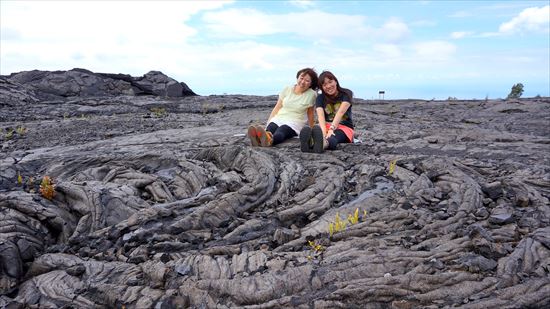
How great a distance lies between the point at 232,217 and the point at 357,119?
44.3 feet

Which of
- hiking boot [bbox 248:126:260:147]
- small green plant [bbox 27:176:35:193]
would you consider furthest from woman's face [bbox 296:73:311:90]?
small green plant [bbox 27:176:35:193]

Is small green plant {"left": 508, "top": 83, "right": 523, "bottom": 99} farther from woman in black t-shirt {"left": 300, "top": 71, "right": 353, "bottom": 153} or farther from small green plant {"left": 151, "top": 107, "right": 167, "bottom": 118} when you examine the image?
woman in black t-shirt {"left": 300, "top": 71, "right": 353, "bottom": 153}

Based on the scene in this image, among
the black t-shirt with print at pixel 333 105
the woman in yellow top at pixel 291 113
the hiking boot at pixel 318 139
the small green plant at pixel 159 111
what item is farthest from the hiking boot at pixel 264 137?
the small green plant at pixel 159 111

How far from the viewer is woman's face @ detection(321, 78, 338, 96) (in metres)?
11.5

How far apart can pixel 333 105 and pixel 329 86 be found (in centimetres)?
71

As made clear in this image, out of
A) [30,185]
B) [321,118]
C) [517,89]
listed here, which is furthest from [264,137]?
[517,89]

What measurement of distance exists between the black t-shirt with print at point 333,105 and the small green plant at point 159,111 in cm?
1193

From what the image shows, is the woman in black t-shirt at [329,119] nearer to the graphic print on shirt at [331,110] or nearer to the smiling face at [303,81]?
the graphic print on shirt at [331,110]

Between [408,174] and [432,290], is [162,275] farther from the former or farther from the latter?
[408,174]

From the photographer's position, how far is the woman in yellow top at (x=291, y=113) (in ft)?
38.7

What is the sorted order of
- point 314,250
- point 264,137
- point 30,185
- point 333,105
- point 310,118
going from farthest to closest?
1. point 310,118
2. point 333,105
3. point 264,137
4. point 30,185
5. point 314,250

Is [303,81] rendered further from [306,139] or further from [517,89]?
[517,89]

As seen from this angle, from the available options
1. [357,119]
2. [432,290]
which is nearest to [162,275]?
[432,290]

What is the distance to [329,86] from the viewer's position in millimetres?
11484
